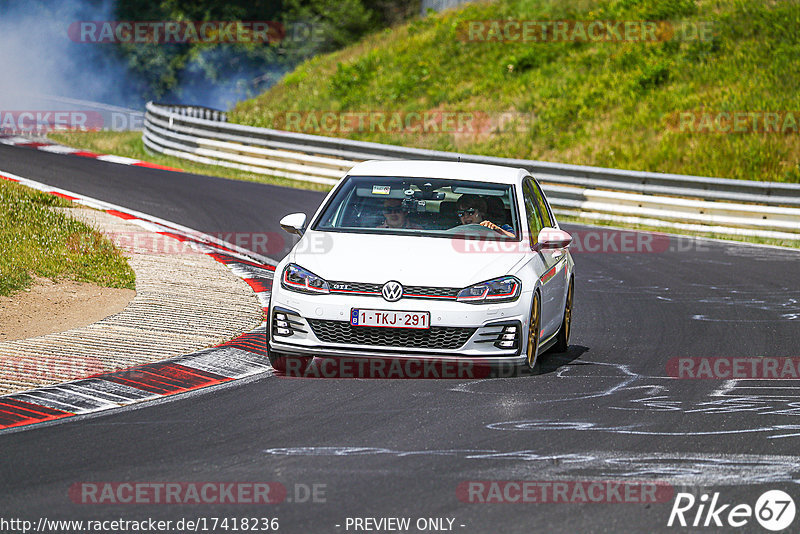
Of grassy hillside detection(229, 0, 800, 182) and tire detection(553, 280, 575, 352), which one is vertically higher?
grassy hillside detection(229, 0, 800, 182)

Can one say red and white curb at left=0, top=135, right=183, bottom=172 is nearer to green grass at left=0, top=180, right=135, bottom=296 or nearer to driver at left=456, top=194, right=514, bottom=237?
green grass at left=0, top=180, right=135, bottom=296

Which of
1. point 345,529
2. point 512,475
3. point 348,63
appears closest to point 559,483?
point 512,475

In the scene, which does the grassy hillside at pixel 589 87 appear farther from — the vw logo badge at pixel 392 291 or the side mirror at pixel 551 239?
the vw logo badge at pixel 392 291

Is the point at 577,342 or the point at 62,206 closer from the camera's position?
the point at 577,342

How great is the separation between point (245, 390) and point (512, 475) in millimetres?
2705

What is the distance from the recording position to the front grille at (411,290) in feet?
27.1

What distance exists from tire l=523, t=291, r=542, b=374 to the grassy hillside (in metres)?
17.4

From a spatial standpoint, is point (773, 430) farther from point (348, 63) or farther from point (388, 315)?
point (348, 63)

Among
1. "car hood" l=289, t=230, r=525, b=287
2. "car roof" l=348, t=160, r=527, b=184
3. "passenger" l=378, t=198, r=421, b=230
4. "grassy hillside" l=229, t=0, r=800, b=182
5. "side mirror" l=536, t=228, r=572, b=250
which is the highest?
"grassy hillside" l=229, t=0, r=800, b=182

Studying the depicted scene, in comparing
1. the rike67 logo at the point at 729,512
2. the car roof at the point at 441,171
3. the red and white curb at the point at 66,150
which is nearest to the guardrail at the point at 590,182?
the red and white curb at the point at 66,150

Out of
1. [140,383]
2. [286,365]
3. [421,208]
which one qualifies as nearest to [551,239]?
[421,208]

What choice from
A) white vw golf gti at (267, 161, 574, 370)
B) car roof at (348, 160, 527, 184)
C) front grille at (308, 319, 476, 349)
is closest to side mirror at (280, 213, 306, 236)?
white vw golf gti at (267, 161, 574, 370)

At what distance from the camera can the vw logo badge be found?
822 centimetres

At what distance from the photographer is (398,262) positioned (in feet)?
27.6
